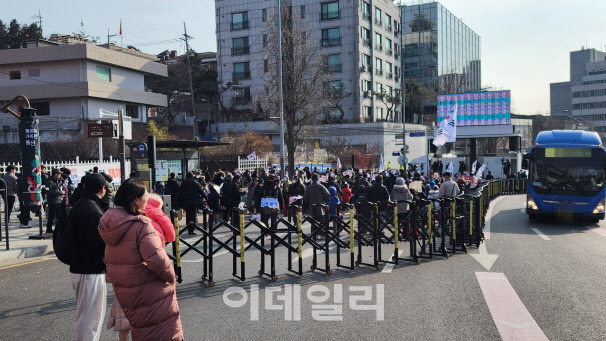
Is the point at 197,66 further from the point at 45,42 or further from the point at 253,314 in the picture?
the point at 253,314

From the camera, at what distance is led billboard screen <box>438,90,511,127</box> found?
4947 centimetres

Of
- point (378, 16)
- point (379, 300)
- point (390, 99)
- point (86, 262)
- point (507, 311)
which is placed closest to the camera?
point (86, 262)

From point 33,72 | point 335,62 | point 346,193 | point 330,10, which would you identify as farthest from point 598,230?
point 330,10

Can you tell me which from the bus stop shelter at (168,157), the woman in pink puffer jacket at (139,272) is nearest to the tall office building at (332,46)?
the bus stop shelter at (168,157)

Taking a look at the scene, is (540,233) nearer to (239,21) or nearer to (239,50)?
(239,50)

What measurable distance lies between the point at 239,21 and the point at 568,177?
5209 cm

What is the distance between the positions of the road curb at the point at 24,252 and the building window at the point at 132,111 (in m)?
38.6

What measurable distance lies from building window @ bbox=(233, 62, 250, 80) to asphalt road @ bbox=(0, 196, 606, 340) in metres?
53.3

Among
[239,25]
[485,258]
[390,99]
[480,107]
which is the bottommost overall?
[485,258]

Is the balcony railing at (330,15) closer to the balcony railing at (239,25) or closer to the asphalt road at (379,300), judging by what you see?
the balcony railing at (239,25)

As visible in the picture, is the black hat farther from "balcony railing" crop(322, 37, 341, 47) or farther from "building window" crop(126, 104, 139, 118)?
"balcony railing" crop(322, 37, 341, 47)

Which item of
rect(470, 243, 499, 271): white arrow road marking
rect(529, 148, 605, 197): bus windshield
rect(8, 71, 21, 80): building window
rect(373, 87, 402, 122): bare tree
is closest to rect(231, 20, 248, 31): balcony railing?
rect(373, 87, 402, 122): bare tree

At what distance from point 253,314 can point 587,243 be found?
1027 cm

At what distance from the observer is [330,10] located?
198ft
